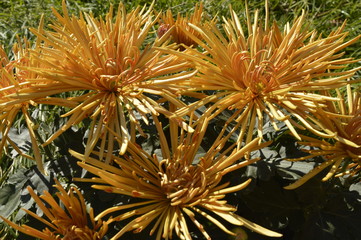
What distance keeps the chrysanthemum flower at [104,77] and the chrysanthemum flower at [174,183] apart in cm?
5

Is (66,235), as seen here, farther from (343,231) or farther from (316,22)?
(316,22)

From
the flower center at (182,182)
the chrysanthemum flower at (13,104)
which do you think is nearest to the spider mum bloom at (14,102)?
the chrysanthemum flower at (13,104)

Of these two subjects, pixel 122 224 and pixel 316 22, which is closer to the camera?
pixel 122 224

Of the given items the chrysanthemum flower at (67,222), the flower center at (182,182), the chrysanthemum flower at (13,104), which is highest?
the chrysanthemum flower at (13,104)

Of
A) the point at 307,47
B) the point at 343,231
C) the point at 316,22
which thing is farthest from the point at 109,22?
the point at 316,22

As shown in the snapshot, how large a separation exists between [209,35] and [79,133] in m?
0.42

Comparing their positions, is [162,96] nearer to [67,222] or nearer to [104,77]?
[104,77]

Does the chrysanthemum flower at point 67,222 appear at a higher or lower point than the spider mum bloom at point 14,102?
lower

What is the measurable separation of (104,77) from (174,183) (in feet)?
0.78

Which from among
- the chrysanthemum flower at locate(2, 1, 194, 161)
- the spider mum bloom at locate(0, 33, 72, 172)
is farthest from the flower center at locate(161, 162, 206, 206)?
the spider mum bloom at locate(0, 33, 72, 172)

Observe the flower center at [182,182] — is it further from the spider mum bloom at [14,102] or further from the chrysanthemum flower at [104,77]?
the spider mum bloom at [14,102]

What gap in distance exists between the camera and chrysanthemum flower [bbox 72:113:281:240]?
2.83ft

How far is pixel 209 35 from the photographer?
0.94 m

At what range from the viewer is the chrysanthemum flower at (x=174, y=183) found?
863mm
